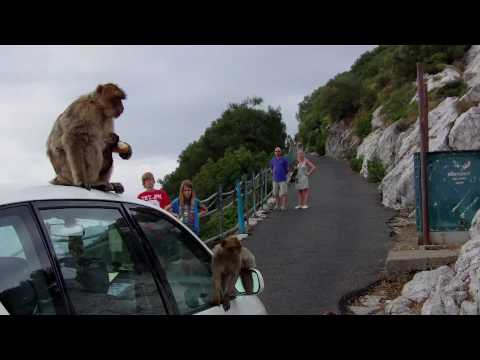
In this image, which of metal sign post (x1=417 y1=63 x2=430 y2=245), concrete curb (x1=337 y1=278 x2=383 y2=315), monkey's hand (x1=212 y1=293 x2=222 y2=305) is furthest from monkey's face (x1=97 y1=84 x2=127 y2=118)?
metal sign post (x1=417 y1=63 x2=430 y2=245)

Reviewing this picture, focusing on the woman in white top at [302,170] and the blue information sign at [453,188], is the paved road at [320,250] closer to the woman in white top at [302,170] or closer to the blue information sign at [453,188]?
the woman in white top at [302,170]

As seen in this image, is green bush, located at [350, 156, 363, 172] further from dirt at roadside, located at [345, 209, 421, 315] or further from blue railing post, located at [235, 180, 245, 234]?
dirt at roadside, located at [345, 209, 421, 315]

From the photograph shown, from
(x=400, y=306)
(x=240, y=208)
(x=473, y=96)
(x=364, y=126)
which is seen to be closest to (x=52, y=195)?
(x=400, y=306)

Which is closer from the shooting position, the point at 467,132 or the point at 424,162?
the point at 424,162

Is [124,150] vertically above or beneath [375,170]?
above

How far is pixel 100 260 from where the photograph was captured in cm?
283

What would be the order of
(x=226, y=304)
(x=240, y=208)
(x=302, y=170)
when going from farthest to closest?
1. (x=302, y=170)
2. (x=240, y=208)
3. (x=226, y=304)

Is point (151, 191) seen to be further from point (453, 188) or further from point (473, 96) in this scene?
point (473, 96)

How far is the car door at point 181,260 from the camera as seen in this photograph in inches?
121

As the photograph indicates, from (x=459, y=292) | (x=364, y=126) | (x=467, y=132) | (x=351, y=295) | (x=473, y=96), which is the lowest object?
(x=351, y=295)

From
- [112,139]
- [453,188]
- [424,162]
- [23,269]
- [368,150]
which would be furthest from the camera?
[368,150]

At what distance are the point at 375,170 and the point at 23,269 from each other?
1976 cm

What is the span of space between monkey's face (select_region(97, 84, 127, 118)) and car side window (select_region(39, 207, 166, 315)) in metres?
1.68
